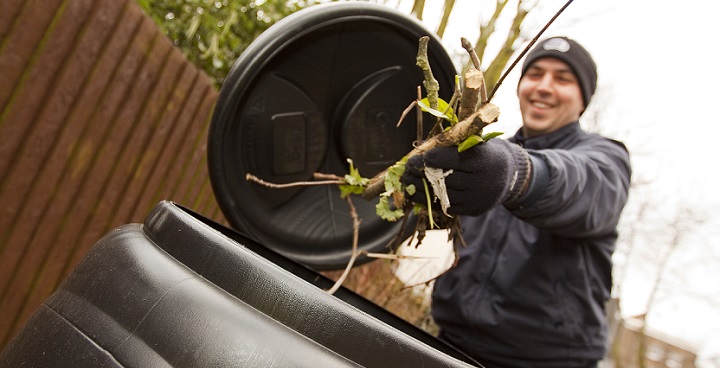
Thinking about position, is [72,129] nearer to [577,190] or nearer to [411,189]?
[411,189]

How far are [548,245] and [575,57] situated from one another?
0.91 meters

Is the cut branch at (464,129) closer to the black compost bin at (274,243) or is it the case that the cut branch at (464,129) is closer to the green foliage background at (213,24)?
the black compost bin at (274,243)

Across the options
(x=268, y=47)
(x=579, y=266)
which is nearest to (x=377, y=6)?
(x=268, y=47)

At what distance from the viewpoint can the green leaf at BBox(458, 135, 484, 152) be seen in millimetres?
1052

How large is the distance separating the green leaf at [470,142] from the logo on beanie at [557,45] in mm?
1478

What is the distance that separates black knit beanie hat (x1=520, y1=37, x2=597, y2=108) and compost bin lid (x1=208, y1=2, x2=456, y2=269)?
820mm

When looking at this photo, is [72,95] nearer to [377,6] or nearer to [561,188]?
[377,6]

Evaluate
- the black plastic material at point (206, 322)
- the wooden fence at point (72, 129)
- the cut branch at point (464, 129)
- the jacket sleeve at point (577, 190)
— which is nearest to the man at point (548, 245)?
the jacket sleeve at point (577, 190)

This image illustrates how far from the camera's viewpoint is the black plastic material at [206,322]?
72cm

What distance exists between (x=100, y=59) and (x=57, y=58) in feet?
0.66

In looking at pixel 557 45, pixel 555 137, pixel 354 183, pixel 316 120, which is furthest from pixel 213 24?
pixel 354 183

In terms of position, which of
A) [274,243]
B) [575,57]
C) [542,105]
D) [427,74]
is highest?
[575,57]

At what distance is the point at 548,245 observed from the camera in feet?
6.26

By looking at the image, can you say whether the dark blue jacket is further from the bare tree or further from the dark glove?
the bare tree
